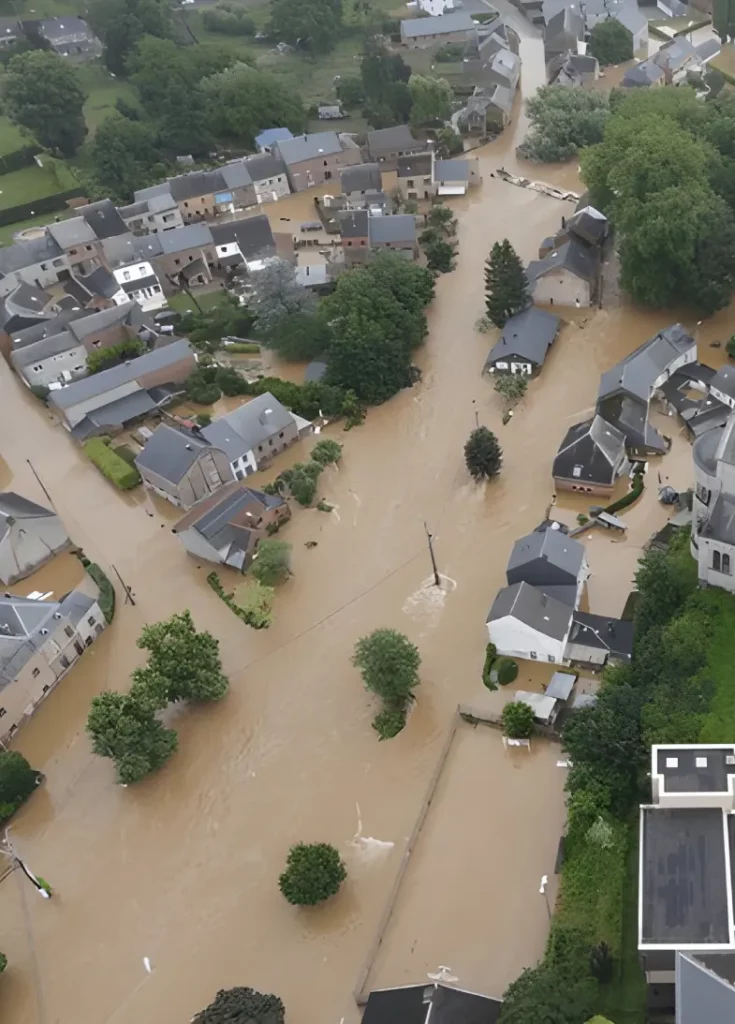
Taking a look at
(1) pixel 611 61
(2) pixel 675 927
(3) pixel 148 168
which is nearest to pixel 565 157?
(1) pixel 611 61

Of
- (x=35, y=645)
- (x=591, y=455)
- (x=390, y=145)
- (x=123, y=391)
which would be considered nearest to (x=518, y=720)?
(x=591, y=455)

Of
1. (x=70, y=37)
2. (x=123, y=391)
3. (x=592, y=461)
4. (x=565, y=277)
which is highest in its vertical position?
(x=70, y=37)

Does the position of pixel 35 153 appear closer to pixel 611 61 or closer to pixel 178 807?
pixel 611 61

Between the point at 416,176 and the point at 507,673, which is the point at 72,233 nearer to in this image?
the point at 416,176

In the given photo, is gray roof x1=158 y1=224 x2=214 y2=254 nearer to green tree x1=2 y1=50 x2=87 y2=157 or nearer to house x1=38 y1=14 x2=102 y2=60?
green tree x1=2 y1=50 x2=87 y2=157

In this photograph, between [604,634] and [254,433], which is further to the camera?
[254,433]

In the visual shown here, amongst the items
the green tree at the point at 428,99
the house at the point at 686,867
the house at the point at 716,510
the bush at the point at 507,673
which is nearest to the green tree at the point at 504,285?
the house at the point at 716,510
